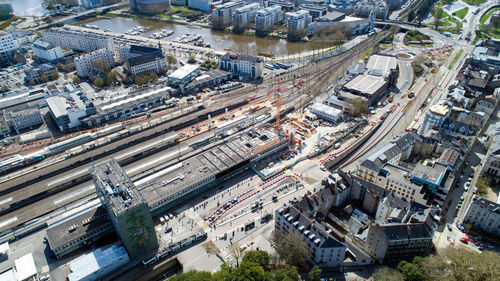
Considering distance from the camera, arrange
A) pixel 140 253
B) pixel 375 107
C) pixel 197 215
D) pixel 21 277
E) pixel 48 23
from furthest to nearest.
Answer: pixel 48 23 → pixel 375 107 → pixel 197 215 → pixel 140 253 → pixel 21 277

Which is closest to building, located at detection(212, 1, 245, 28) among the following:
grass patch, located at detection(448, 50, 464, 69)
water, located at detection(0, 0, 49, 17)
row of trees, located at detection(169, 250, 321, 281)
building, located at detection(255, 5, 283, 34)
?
building, located at detection(255, 5, 283, 34)

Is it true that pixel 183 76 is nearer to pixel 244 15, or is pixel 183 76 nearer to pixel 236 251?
pixel 236 251

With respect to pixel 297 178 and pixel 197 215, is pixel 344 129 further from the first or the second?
pixel 197 215

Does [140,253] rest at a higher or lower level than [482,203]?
lower

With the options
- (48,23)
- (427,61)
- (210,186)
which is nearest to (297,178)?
(210,186)

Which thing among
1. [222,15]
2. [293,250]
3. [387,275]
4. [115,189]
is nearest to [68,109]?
[115,189]

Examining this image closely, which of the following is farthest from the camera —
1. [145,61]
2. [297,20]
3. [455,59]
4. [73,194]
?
[297,20]
